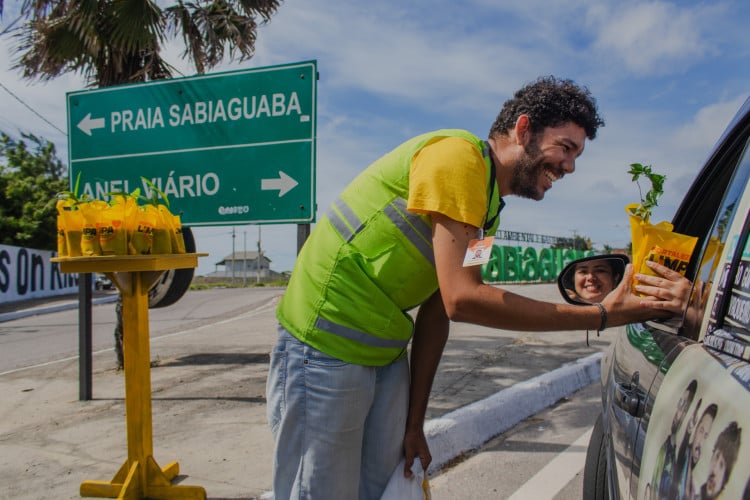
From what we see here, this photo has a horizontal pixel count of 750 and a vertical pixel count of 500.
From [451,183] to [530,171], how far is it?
1.01 feet

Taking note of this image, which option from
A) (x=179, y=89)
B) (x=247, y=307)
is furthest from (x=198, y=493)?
(x=247, y=307)

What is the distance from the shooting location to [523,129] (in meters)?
1.81

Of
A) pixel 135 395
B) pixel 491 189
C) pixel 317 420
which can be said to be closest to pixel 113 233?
pixel 135 395

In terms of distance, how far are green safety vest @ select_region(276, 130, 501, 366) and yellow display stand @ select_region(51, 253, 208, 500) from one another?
1.74 m

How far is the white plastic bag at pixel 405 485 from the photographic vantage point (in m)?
1.97

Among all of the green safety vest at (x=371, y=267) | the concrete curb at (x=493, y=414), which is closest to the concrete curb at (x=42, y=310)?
the concrete curb at (x=493, y=414)

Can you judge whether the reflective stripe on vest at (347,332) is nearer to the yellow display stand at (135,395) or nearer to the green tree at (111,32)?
the yellow display stand at (135,395)

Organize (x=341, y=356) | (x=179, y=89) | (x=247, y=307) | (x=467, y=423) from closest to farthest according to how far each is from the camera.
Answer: (x=341, y=356), (x=467, y=423), (x=179, y=89), (x=247, y=307)

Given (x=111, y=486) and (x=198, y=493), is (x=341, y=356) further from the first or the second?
(x=111, y=486)

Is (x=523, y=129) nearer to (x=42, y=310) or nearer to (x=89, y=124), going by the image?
(x=89, y=124)

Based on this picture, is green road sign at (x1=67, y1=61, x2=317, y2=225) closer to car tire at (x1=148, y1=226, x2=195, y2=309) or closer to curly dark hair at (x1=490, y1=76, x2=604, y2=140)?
car tire at (x1=148, y1=226, x2=195, y2=309)

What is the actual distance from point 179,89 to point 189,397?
2.56m

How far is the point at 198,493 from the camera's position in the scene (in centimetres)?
320

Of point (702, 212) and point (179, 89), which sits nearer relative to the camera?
point (702, 212)
